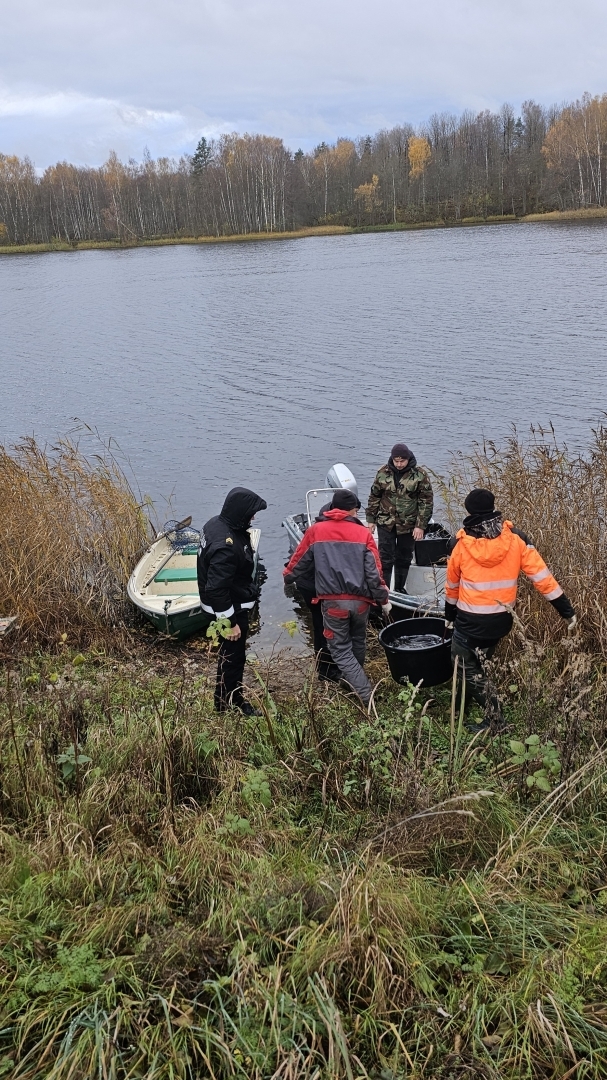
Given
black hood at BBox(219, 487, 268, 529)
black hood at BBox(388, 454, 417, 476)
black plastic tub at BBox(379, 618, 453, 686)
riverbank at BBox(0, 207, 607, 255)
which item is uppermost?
riverbank at BBox(0, 207, 607, 255)

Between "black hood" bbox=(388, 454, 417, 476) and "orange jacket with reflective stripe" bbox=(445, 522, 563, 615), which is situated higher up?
"black hood" bbox=(388, 454, 417, 476)

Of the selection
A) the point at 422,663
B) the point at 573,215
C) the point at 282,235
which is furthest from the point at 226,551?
the point at 282,235

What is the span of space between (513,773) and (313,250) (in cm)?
5567

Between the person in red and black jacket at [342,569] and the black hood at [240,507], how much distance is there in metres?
0.45

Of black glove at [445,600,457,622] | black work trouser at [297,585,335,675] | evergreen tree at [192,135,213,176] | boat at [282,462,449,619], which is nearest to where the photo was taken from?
black glove at [445,600,457,622]

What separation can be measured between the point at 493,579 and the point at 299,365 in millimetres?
19730

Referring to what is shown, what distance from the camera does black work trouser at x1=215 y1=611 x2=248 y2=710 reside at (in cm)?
612

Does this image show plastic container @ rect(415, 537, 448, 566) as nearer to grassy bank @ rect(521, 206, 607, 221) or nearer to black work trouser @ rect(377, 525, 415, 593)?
black work trouser @ rect(377, 525, 415, 593)

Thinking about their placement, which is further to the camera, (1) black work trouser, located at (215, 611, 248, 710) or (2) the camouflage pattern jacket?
(2) the camouflage pattern jacket

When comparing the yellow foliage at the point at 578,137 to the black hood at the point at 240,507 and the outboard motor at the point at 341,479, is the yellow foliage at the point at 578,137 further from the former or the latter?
the black hood at the point at 240,507

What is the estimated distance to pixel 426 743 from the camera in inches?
184

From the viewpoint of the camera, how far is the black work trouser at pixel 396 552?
852cm

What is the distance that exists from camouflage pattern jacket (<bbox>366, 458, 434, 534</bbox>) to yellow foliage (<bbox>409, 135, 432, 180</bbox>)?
75.9 m

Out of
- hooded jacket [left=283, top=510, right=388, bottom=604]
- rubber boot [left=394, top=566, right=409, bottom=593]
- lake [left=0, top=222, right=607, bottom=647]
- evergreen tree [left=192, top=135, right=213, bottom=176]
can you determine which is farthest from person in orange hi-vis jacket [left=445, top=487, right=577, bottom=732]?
evergreen tree [left=192, top=135, right=213, bottom=176]
